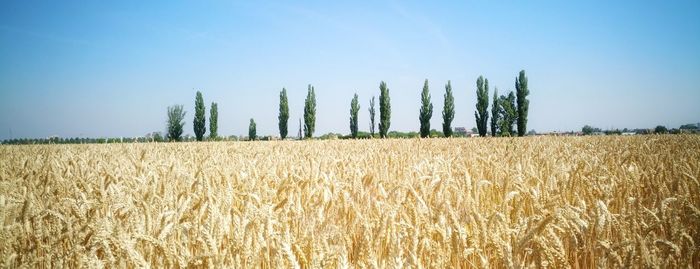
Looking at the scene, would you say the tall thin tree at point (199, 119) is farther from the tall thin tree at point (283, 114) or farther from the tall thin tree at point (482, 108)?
the tall thin tree at point (482, 108)

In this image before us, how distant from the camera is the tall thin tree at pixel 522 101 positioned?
46.6 m

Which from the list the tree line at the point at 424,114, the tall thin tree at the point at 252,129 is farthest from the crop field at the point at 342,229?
the tall thin tree at the point at 252,129

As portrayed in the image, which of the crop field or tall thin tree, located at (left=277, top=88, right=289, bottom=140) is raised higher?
tall thin tree, located at (left=277, top=88, right=289, bottom=140)

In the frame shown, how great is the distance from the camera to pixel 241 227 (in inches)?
61.2

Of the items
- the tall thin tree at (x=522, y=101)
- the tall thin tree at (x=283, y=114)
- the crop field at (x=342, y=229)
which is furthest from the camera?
the tall thin tree at (x=283, y=114)

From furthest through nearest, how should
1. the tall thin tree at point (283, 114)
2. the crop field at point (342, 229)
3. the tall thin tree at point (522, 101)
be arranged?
1. the tall thin tree at point (283, 114)
2. the tall thin tree at point (522, 101)
3. the crop field at point (342, 229)

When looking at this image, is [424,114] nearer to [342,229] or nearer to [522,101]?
[522,101]

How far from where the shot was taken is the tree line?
4806 cm

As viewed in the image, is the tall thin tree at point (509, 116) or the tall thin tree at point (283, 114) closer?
the tall thin tree at point (509, 116)

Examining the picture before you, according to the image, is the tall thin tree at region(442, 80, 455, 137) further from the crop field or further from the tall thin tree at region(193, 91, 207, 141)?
the crop field

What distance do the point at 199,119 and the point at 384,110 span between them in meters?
27.5

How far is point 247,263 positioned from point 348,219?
1.22 meters

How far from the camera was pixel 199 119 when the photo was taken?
51.5 metres

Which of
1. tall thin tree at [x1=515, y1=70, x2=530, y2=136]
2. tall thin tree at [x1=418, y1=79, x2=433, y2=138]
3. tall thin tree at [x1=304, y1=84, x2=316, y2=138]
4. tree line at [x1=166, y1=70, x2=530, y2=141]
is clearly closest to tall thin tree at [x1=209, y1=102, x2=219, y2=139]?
tree line at [x1=166, y1=70, x2=530, y2=141]
